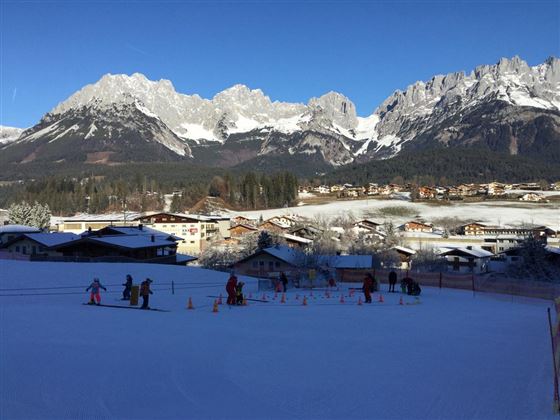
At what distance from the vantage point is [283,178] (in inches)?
7190

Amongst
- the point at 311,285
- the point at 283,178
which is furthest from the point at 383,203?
the point at 311,285

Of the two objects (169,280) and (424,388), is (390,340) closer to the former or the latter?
(424,388)

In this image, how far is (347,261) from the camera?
57.8 m

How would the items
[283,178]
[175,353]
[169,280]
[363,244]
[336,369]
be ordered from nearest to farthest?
[336,369]
[175,353]
[169,280]
[363,244]
[283,178]

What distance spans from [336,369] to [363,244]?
80.4m

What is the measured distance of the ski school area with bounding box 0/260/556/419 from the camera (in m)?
8.12

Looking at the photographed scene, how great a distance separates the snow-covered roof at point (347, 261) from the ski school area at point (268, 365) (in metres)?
36.4

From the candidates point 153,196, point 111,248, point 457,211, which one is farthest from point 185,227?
point 153,196

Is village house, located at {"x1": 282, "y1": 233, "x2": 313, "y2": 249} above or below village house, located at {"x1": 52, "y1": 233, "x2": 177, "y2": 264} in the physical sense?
above

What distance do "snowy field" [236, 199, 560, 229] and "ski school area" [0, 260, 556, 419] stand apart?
116 meters

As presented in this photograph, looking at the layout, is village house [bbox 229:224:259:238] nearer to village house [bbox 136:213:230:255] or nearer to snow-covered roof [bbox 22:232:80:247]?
village house [bbox 136:213:230:255]

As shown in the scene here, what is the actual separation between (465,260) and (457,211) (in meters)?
67.5

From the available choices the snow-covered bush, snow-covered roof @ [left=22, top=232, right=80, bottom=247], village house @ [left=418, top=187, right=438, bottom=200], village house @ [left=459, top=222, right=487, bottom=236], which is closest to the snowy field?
village house @ [left=459, top=222, right=487, bottom=236]

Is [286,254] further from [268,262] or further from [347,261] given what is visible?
[347,261]
